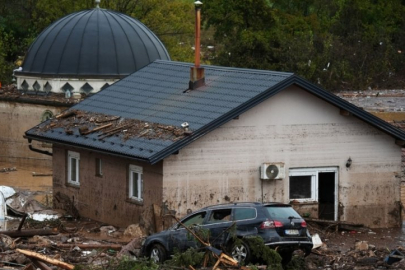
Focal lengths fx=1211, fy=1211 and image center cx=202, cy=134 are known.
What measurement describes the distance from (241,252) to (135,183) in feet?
27.6

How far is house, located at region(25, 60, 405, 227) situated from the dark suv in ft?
14.6

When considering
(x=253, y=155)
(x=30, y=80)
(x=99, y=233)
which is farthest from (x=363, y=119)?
(x=30, y=80)

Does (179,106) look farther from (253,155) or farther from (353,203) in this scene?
(353,203)

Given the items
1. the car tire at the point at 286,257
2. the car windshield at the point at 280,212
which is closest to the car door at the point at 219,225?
the car windshield at the point at 280,212

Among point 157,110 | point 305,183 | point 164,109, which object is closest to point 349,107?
point 305,183

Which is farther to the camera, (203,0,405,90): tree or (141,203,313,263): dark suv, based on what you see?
(203,0,405,90): tree

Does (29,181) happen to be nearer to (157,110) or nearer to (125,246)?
(157,110)

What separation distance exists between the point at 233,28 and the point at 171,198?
42.2m

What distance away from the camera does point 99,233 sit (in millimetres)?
30938

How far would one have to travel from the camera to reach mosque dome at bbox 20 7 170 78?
49.2 m

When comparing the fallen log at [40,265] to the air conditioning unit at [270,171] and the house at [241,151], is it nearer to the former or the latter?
the house at [241,151]

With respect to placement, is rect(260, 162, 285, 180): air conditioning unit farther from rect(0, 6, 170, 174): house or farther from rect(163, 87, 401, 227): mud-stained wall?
rect(0, 6, 170, 174): house

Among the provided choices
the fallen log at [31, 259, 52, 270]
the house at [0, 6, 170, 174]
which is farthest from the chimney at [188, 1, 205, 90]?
the house at [0, 6, 170, 174]

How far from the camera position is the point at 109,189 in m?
32.2
